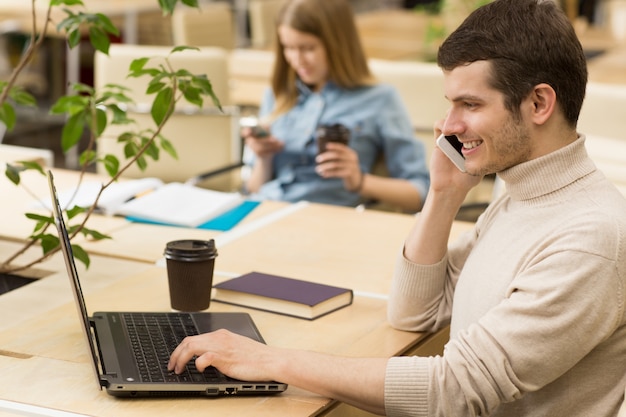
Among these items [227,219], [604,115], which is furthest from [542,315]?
[604,115]

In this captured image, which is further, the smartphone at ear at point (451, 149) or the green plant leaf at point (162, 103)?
the green plant leaf at point (162, 103)

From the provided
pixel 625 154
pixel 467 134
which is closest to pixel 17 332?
pixel 467 134

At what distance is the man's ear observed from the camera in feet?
5.24

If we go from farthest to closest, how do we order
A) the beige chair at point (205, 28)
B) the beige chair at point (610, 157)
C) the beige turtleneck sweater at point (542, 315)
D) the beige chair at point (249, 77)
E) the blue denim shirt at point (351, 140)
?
the beige chair at point (205, 28) < the beige chair at point (249, 77) < the blue denim shirt at point (351, 140) < the beige chair at point (610, 157) < the beige turtleneck sweater at point (542, 315)

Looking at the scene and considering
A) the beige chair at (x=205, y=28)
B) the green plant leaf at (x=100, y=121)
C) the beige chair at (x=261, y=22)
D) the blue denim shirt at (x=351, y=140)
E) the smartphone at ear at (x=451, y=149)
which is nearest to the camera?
the smartphone at ear at (x=451, y=149)

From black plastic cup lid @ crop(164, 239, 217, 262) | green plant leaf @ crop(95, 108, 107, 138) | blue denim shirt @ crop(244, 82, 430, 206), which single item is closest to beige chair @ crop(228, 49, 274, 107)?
blue denim shirt @ crop(244, 82, 430, 206)

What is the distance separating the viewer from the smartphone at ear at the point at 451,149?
191 cm

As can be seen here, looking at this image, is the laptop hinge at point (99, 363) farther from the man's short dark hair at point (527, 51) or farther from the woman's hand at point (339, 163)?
the woman's hand at point (339, 163)

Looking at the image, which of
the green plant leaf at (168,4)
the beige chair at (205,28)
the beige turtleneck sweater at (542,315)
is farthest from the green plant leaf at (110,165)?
the beige chair at (205,28)

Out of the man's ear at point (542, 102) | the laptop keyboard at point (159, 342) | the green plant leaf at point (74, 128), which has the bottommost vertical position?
the laptop keyboard at point (159, 342)

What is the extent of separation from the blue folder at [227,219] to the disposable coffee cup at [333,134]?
30cm

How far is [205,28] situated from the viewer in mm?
5484

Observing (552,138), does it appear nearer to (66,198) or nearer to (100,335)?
(100,335)

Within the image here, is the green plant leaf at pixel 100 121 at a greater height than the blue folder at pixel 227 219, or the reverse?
the green plant leaf at pixel 100 121
